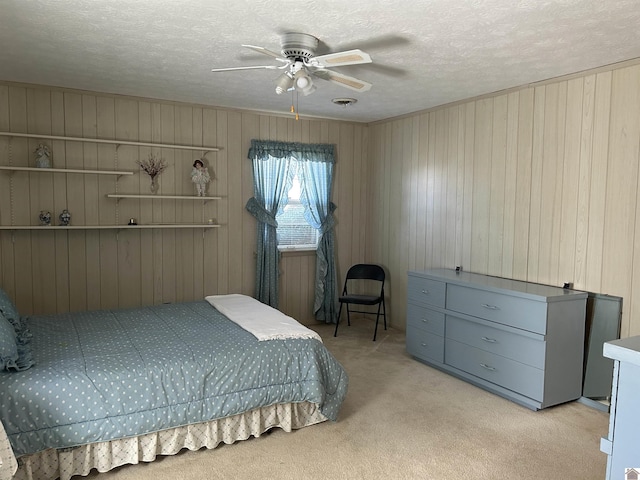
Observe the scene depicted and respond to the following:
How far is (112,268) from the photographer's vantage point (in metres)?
4.49

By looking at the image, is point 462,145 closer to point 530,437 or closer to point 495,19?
point 495,19

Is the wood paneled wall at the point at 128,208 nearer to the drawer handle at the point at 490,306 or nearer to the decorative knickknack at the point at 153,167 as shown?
the decorative knickknack at the point at 153,167

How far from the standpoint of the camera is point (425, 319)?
425 centimetres

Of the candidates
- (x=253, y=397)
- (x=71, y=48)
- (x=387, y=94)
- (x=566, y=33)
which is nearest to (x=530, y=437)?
(x=253, y=397)

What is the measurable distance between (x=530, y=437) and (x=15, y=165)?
4.35 metres

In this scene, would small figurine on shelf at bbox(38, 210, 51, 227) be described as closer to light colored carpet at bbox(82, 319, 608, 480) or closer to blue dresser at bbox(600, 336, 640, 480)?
light colored carpet at bbox(82, 319, 608, 480)

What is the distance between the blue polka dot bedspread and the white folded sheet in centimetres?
6

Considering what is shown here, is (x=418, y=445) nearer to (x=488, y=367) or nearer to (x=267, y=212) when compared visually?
(x=488, y=367)

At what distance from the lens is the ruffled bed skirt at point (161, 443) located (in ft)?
7.85

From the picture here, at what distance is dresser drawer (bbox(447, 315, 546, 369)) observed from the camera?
10.9ft

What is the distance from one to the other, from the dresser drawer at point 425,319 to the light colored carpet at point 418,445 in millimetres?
509

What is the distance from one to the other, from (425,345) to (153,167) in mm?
2950

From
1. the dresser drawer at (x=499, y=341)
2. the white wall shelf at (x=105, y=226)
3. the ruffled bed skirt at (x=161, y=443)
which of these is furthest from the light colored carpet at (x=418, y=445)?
the white wall shelf at (x=105, y=226)

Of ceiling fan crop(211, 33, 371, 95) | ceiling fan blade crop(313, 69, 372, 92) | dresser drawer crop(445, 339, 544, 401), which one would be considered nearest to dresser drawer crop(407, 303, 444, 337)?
dresser drawer crop(445, 339, 544, 401)
